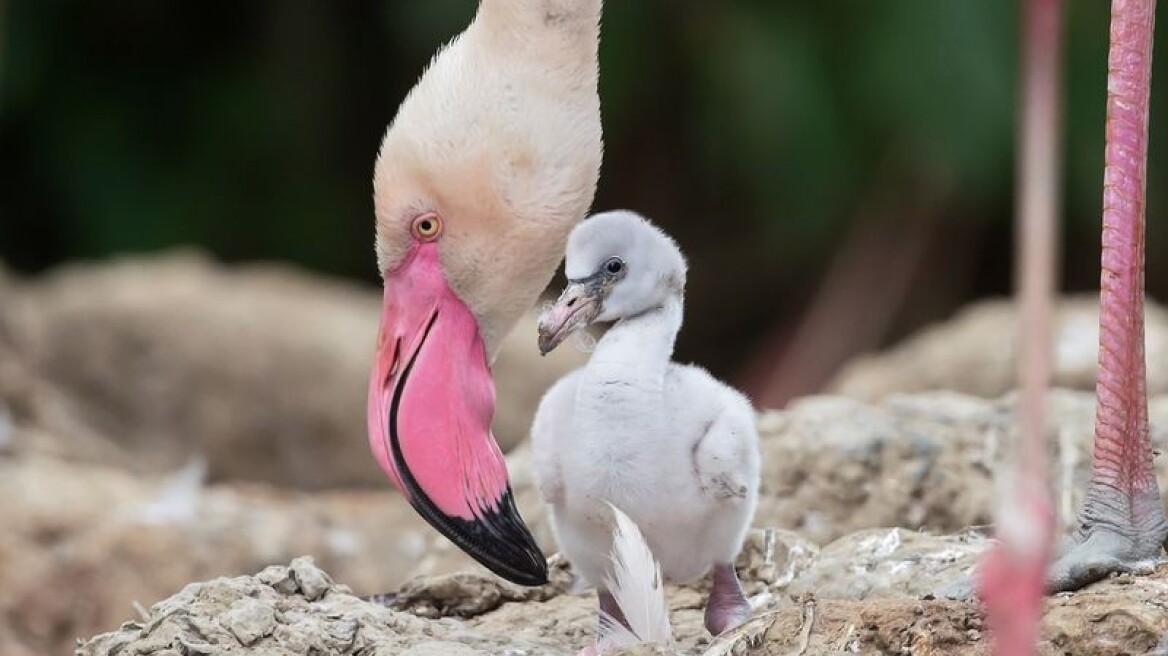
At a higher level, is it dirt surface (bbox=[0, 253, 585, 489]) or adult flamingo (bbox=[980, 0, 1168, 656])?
dirt surface (bbox=[0, 253, 585, 489])

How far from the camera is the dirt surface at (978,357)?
15.2 feet

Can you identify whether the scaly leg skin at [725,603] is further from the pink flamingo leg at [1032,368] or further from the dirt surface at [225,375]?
the dirt surface at [225,375]

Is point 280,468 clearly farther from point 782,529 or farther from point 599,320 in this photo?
point 599,320

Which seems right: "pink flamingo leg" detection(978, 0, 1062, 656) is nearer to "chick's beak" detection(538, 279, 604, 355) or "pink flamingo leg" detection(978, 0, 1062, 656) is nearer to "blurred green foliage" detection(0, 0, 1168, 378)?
"chick's beak" detection(538, 279, 604, 355)

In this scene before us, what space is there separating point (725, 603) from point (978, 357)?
2388 millimetres

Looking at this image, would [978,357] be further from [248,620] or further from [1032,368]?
[1032,368]

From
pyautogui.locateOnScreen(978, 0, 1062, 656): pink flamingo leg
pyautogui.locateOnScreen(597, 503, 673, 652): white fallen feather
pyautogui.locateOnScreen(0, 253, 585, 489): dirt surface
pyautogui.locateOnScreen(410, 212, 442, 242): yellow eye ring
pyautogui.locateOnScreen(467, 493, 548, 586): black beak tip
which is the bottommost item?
pyautogui.locateOnScreen(978, 0, 1062, 656): pink flamingo leg

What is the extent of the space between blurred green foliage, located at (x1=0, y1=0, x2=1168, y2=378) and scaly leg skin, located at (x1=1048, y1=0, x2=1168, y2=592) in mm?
3703

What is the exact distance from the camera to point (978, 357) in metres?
4.95

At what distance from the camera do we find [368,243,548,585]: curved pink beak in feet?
8.50

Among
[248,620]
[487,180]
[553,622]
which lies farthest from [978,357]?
[248,620]

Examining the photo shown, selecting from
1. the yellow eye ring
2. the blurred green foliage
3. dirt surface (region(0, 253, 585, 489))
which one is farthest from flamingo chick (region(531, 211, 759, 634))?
the blurred green foliage

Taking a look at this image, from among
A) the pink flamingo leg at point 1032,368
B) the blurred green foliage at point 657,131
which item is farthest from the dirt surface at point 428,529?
the blurred green foliage at point 657,131

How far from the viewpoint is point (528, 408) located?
5668 mm
